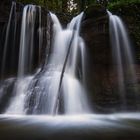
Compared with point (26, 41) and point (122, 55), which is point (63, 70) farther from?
point (26, 41)

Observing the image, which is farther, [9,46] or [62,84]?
[9,46]

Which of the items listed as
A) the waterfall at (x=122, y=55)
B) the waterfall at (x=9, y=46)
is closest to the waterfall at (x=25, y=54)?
the waterfall at (x=9, y=46)

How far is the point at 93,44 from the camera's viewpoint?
12695 millimetres

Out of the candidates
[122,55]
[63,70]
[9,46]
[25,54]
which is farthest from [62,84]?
[9,46]

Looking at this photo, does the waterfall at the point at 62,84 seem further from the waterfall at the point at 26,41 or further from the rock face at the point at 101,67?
the waterfall at the point at 26,41

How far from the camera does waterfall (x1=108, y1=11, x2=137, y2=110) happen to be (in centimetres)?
1232

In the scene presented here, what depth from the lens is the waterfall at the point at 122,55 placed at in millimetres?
12320

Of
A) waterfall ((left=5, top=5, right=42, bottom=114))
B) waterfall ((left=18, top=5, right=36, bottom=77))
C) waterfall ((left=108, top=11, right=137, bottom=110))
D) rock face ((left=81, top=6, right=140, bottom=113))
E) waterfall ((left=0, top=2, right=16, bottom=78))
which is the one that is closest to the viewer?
waterfall ((left=5, top=5, right=42, bottom=114))

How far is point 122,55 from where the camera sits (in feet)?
41.4

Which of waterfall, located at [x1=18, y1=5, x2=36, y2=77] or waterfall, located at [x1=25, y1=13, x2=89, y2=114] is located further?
waterfall, located at [x1=18, y1=5, x2=36, y2=77]

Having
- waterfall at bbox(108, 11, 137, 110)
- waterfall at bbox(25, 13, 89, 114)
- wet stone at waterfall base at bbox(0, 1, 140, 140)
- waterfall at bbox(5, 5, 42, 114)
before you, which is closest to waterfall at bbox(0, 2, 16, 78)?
wet stone at waterfall base at bbox(0, 1, 140, 140)

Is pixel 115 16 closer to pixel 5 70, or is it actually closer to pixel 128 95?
pixel 128 95

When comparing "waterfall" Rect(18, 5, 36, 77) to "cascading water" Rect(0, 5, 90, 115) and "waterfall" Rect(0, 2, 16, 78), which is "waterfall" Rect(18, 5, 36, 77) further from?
"waterfall" Rect(0, 2, 16, 78)

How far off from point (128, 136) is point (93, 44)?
7.04 m
